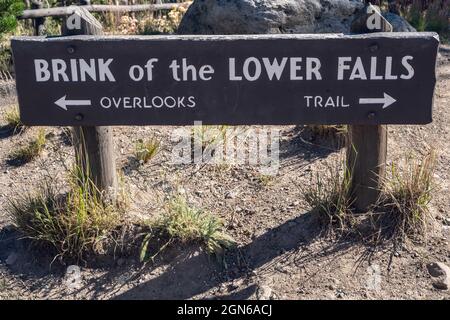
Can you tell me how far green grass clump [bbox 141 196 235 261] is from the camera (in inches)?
160

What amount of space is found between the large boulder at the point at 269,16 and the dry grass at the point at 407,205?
3278 millimetres

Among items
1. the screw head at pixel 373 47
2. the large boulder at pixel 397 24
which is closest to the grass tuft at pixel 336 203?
the screw head at pixel 373 47

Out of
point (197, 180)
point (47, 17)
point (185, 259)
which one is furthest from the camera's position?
point (47, 17)

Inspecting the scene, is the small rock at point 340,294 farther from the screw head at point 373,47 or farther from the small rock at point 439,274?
the screw head at point 373,47

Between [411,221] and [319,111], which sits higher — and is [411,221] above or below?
below

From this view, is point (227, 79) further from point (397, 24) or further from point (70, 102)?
point (397, 24)

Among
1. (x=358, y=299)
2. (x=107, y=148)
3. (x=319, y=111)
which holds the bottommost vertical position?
(x=358, y=299)

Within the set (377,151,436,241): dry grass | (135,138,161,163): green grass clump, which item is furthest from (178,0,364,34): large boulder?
(377,151,436,241): dry grass

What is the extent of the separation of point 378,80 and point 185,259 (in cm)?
157

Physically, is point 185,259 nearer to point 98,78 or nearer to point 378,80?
point 98,78

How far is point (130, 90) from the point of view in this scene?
12.6 ft

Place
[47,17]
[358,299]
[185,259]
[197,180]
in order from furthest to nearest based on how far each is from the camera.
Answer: [47,17]
[197,180]
[185,259]
[358,299]

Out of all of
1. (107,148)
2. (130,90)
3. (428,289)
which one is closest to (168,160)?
(107,148)

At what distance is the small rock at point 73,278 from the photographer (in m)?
3.94
